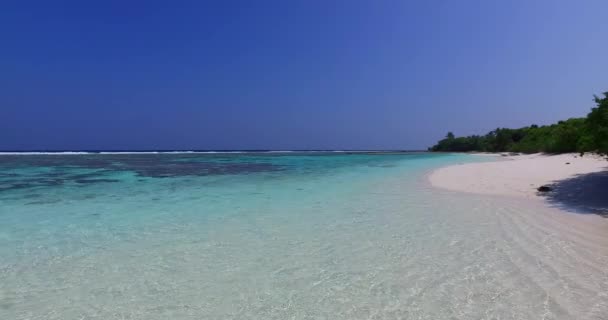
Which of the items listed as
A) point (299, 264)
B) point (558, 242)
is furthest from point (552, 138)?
point (299, 264)

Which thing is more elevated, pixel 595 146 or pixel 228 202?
pixel 595 146

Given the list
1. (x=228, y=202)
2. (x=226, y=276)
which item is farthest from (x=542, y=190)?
(x=226, y=276)

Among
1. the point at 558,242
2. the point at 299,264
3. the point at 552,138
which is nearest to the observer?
the point at 299,264

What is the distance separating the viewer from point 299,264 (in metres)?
4.64

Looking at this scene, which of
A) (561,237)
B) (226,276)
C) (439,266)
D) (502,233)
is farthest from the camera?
(502,233)

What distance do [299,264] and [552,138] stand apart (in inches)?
1982

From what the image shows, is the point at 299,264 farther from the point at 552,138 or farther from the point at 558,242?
the point at 552,138

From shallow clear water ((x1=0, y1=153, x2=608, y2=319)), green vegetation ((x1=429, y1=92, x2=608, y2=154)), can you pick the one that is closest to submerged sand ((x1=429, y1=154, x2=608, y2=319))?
shallow clear water ((x1=0, y1=153, x2=608, y2=319))

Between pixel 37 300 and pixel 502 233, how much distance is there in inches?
274

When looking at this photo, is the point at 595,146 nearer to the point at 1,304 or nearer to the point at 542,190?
the point at 542,190

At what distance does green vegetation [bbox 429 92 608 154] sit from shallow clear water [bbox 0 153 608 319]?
4.61 m

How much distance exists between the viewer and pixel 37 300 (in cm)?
351

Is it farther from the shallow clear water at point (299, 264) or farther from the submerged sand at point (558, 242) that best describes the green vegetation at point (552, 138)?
the shallow clear water at point (299, 264)

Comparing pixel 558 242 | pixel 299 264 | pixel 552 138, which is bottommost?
pixel 299 264
